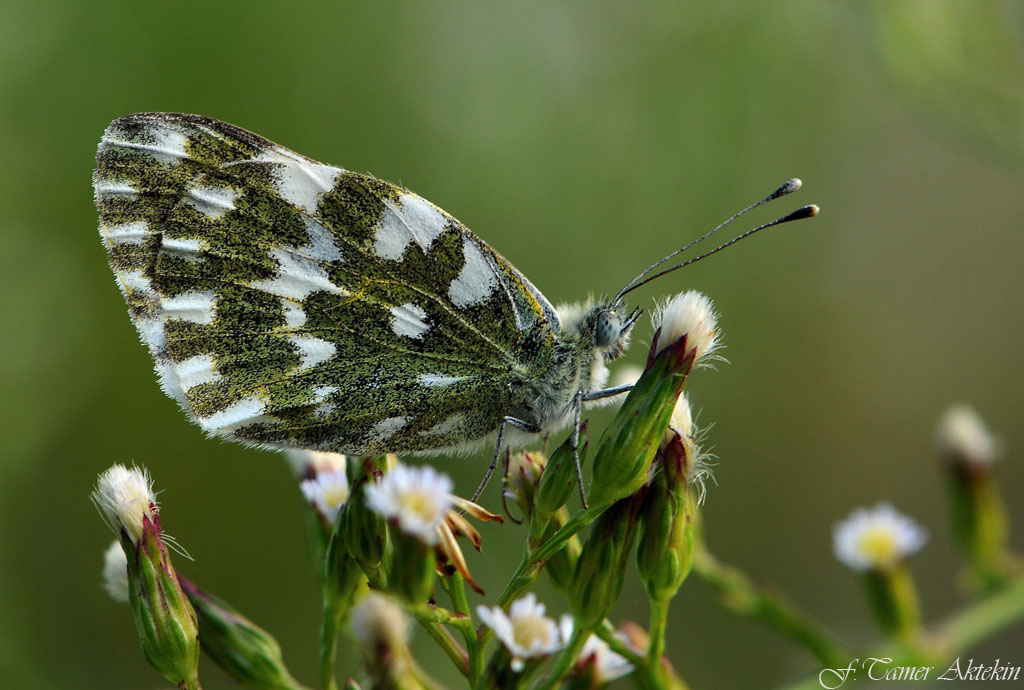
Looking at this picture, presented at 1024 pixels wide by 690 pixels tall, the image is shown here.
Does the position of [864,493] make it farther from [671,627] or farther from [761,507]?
[671,627]

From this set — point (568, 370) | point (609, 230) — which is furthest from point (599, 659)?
point (609, 230)

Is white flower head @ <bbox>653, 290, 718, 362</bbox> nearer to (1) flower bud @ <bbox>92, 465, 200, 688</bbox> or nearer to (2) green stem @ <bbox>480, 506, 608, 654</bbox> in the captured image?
(2) green stem @ <bbox>480, 506, 608, 654</bbox>

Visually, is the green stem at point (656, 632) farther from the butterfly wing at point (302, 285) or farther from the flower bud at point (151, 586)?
the flower bud at point (151, 586)

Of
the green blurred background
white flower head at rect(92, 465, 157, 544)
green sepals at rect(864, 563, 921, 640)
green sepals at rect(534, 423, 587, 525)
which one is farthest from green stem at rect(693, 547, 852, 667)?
white flower head at rect(92, 465, 157, 544)

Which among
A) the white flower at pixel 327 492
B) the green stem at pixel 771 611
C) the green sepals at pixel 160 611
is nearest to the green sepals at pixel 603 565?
the green stem at pixel 771 611

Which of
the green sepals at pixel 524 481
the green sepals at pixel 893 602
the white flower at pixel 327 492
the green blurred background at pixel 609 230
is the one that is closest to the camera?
the green sepals at pixel 524 481

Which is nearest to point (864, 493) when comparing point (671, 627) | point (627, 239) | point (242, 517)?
point (671, 627)
